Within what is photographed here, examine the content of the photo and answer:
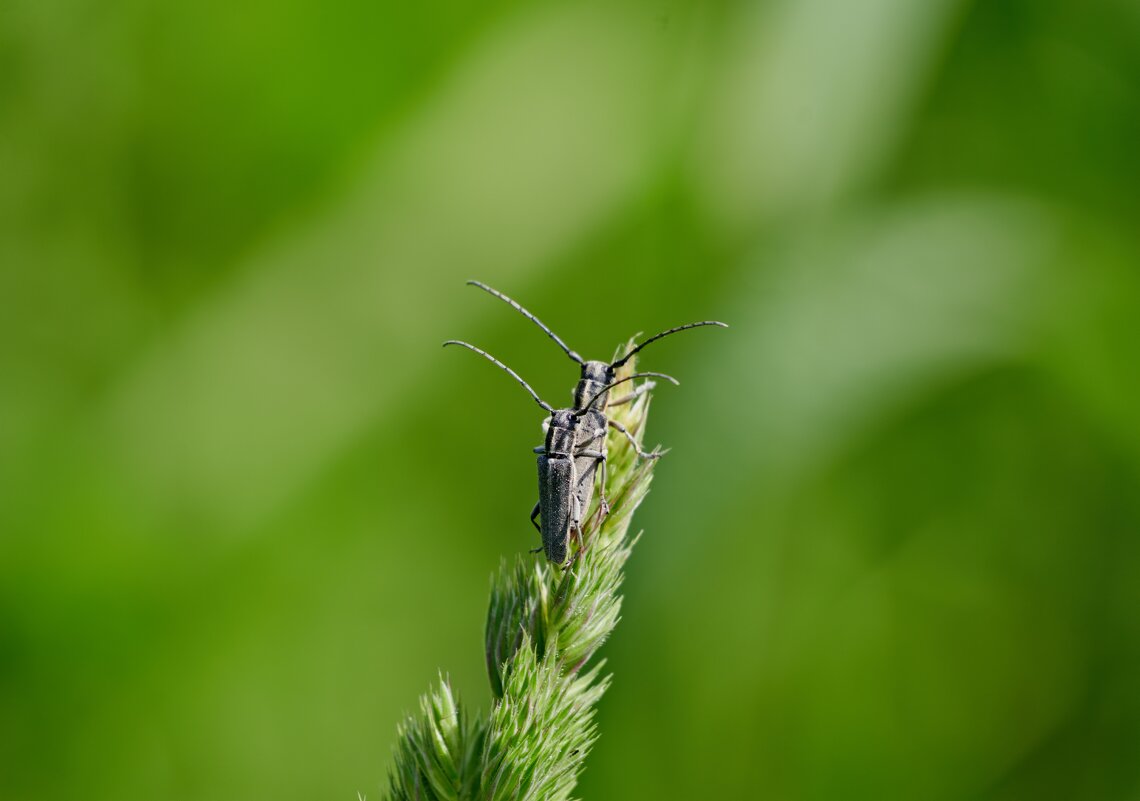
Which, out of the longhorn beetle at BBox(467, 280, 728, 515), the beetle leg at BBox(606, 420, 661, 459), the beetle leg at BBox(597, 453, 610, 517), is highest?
the longhorn beetle at BBox(467, 280, 728, 515)

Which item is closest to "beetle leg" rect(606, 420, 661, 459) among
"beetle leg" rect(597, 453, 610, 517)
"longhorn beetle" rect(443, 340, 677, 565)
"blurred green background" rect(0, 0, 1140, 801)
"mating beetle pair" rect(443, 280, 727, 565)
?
"mating beetle pair" rect(443, 280, 727, 565)

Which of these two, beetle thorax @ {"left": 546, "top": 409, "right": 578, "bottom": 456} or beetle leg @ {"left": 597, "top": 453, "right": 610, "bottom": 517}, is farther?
beetle thorax @ {"left": 546, "top": 409, "right": 578, "bottom": 456}

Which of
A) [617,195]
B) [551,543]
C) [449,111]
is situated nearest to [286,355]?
[449,111]

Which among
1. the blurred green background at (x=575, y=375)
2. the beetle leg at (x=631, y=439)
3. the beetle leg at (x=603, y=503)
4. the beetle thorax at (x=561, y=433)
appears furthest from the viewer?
the blurred green background at (x=575, y=375)

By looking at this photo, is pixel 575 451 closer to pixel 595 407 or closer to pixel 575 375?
pixel 595 407

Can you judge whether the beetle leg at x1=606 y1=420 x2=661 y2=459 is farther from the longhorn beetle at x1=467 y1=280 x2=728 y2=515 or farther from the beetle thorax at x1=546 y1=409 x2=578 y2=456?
the beetle thorax at x1=546 y1=409 x2=578 y2=456

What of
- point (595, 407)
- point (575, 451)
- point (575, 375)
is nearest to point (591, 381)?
point (595, 407)

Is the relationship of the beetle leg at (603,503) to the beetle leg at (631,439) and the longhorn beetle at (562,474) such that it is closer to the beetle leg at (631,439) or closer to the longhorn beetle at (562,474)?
the beetle leg at (631,439)

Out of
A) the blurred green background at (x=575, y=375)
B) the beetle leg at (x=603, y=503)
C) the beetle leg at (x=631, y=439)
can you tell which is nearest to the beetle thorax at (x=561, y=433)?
the beetle leg at (x=631, y=439)
